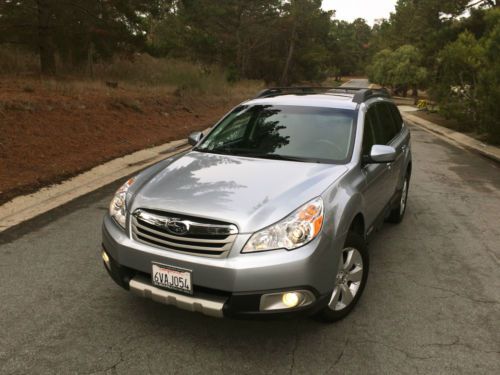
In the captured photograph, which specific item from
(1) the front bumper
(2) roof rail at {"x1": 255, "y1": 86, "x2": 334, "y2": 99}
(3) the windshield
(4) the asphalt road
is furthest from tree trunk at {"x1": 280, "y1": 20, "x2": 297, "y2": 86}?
(1) the front bumper

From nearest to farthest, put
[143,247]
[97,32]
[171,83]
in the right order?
1. [143,247]
2. [97,32]
3. [171,83]

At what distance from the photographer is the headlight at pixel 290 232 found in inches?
121

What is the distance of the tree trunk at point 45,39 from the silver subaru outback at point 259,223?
15.4 m

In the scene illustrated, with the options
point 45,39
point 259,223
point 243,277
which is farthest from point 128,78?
point 243,277

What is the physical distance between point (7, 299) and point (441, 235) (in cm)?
486

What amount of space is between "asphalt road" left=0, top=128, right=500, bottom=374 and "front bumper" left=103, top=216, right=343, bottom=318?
39cm

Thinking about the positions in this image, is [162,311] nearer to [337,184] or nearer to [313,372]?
[313,372]

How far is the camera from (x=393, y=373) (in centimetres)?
313

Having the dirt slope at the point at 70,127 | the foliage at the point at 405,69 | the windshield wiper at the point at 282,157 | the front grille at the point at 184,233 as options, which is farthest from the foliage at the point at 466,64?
the foliage at the point at 405,69

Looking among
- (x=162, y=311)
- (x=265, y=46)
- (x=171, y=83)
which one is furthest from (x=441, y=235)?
(x=265, y=46)

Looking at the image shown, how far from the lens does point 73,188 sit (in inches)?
307

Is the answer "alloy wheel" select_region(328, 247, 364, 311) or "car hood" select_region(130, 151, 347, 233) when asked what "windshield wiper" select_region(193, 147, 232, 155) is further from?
"alloy wheel" select_region(328, 247, 364, 311)

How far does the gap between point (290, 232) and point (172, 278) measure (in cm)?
85

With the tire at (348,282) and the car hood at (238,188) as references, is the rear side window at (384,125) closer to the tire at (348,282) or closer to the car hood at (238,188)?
the car hood at (238,188)
